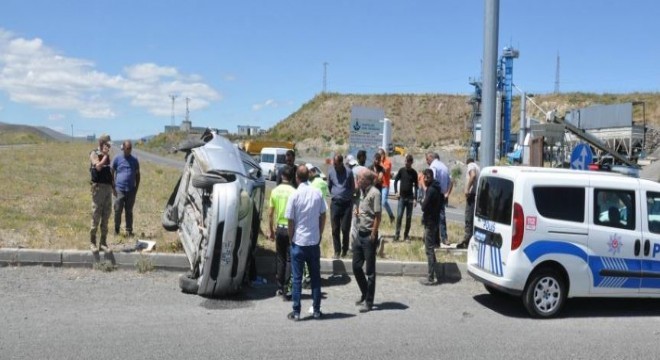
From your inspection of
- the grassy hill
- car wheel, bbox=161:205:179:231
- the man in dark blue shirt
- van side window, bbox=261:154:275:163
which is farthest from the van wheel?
the grassy hill

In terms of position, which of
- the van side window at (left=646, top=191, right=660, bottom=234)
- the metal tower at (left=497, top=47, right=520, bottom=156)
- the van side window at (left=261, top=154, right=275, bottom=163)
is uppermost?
the metal tower at (left=497, top=47, right=520, bottom=156)

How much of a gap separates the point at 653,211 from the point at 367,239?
3.67m

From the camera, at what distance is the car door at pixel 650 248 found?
756 cm

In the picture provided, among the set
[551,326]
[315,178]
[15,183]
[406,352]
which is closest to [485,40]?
[315,178]

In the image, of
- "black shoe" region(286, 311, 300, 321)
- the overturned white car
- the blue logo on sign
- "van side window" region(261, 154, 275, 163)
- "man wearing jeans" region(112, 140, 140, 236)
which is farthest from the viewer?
"van side window" region(261, 154, 275, 163)

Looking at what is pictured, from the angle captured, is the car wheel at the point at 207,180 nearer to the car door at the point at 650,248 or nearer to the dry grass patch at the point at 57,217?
the dry grass patch at the point at 57,217

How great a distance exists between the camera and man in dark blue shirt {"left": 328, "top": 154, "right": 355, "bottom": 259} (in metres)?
9.91

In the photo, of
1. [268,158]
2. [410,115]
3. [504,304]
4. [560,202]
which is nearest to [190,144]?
[504,304]

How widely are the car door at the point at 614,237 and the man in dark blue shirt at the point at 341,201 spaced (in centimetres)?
388

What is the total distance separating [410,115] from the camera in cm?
10000

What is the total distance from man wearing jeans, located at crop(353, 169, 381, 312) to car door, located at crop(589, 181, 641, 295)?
266 centimetres

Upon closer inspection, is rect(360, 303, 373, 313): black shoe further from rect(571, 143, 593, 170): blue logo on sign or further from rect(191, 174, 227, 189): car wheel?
rect(571, 143, 593, 170): blue logo on sign

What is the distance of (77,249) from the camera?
9.56 meters

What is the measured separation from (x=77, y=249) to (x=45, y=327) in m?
3.43
